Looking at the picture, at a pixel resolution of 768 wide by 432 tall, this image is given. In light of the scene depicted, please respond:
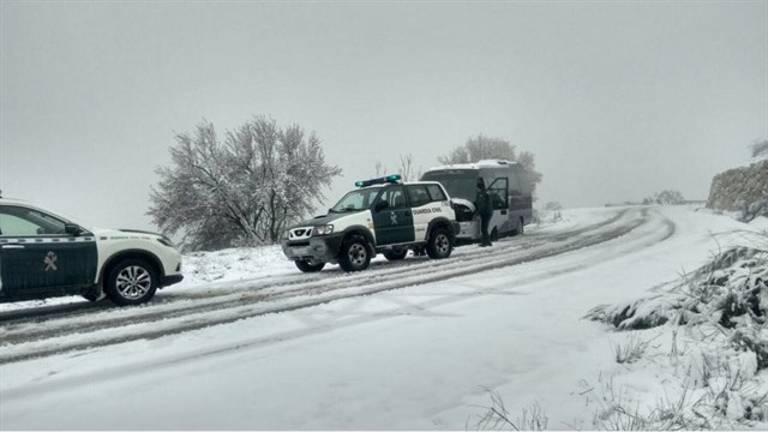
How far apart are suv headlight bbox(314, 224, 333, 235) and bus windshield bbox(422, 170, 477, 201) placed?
658 centimetres

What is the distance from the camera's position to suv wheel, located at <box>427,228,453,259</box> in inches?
531

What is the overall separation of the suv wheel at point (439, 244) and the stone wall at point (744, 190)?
11.9 m

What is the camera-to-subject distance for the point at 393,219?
41.8ft

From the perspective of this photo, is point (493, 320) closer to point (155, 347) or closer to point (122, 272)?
point (155, 347)

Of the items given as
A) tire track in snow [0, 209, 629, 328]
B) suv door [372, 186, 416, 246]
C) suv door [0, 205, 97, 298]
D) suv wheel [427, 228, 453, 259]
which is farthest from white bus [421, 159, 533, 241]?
suv door [0, 205, 97, 298]

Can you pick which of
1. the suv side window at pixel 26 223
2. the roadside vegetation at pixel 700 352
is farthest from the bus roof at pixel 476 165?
the suv side window at pixel 26 223

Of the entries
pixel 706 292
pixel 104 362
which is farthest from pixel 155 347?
pixel 706 292

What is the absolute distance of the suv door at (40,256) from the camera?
24.8 feet

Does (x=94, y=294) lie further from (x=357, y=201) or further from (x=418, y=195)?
(x=418, y=195)

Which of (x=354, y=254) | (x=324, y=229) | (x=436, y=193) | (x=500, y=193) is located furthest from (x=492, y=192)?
(x=324, y=229)

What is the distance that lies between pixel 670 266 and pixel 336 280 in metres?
6.40

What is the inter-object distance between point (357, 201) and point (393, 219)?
1071 mm

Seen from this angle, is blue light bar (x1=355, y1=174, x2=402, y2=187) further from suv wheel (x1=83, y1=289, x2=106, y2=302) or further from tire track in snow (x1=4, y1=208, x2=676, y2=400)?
suv wheel (x1=83, y1=289, x2=106, y2=302)

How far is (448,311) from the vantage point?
693 centimetres
